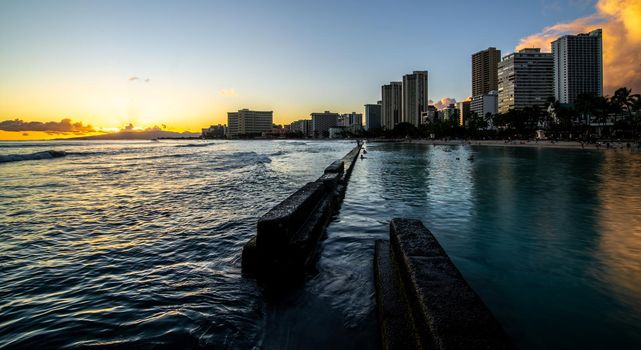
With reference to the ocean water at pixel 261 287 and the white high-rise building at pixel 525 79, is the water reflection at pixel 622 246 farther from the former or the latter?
the white high-rise building at pixel 525 79

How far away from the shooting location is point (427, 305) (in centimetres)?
276

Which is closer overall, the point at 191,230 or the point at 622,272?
the point at 622,272

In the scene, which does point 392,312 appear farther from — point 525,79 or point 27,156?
point 525,79

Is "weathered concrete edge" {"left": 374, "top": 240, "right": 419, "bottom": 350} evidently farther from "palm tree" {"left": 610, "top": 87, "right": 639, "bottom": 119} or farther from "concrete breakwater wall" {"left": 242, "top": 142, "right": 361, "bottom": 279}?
"palm tree" {"left": 610, "top": 87, "right": 639, "bottom": 119}

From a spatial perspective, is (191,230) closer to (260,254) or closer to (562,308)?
(260,254)

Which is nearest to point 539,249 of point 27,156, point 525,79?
point 27,156

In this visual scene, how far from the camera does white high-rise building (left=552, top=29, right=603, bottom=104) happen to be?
176 m

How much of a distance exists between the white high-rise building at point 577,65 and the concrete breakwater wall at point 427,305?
214482mm

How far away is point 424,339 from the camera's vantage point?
2.65 metres

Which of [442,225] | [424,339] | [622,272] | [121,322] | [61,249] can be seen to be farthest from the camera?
[442,225]

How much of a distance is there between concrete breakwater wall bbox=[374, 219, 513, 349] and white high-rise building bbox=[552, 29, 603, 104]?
214482 millimetres

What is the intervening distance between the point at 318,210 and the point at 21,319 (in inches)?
216

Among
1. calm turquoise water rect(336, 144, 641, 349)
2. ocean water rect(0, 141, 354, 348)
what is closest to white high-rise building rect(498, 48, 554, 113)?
calm turquoise water rect(336, 144, 641, 349)

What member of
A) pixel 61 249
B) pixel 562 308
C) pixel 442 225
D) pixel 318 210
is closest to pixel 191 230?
pixel 61 249
